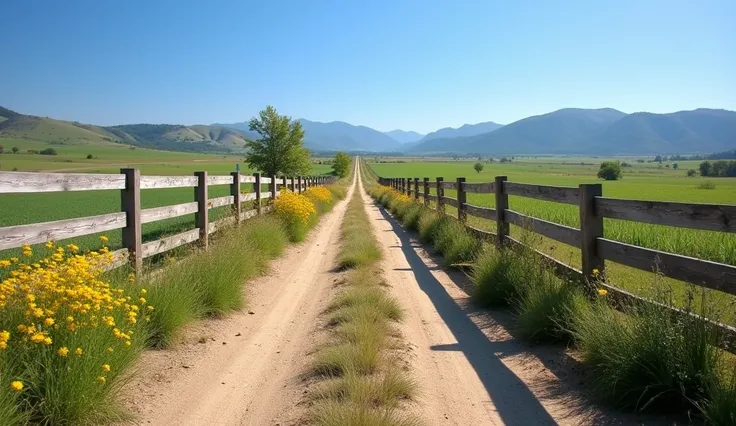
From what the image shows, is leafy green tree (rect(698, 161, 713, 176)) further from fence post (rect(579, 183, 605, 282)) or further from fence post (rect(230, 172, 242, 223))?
fence post (rect(579, 183, 605, 282))

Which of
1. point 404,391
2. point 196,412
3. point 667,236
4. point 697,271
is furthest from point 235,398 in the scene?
point 667,236

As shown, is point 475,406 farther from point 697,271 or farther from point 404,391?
point 697,271

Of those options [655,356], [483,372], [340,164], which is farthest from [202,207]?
[340,164]

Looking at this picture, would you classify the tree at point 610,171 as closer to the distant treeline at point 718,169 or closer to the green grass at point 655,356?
the distant treeline at point 718,169

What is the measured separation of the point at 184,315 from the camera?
5609mm

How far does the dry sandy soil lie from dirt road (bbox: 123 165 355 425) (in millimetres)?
10

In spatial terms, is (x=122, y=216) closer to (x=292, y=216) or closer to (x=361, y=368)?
(x=361, y=368)

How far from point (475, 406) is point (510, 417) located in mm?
Result: 307

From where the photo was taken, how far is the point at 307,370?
4.73 meters

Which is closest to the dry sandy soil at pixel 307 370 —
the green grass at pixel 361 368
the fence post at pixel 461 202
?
the green grass at pixel 361 368

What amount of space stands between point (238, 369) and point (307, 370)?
0.71m

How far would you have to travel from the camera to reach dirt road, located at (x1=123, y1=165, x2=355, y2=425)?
3.94 meters

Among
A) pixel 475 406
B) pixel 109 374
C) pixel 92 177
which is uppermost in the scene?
pixel 92 177

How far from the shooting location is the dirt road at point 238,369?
3.94 m
